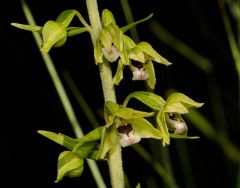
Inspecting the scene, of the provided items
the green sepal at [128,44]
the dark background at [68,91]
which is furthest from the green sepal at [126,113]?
the dark background at [68,91]

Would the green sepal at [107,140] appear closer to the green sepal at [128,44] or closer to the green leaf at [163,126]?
the green leaf at [163,126]

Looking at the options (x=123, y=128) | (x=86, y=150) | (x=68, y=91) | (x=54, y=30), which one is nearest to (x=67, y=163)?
(x=86, y=150)

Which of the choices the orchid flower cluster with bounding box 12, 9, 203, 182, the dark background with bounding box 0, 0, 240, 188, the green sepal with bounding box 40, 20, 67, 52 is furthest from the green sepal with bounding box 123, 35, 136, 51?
the dark background with bounding box 0, 0, 240, 188

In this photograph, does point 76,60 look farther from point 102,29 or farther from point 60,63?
point 102,29

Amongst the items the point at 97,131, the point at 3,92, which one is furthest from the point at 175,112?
the point at 3,92

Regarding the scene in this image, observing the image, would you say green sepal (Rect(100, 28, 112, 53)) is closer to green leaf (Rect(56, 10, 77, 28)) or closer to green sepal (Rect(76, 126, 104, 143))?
green leaf (Rect(56, 10, 77, 28))

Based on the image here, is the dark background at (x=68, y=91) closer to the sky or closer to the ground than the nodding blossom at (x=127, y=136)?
closer to the ground

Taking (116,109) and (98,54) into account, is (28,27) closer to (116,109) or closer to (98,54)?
(98,54)
